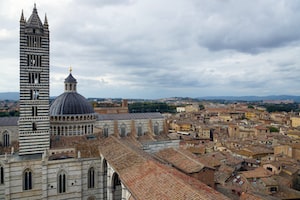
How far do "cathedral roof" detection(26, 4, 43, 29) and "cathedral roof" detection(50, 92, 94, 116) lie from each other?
913 centimetres

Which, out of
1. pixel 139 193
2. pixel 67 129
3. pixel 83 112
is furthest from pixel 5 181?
pixel 139 193

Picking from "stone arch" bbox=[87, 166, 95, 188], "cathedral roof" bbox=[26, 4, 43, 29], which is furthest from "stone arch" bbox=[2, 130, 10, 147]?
"cathedral roof" bbox=[26, 4, 43, 29]

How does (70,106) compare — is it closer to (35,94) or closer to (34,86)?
(35,94)

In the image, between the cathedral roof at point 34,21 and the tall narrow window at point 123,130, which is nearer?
the cathedral roof at point 34,21

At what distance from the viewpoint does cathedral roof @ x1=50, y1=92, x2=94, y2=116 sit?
31.2 meters

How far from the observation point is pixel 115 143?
2480 centimetres

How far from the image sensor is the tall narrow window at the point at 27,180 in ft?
80.2

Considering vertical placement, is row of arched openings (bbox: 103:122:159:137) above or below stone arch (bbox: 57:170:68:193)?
above

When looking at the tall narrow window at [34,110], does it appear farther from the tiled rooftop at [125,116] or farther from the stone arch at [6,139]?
the tiled rooftop at [125,116]

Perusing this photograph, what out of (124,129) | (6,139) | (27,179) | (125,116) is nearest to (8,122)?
(6,139)

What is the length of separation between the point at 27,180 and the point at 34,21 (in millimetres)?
15977

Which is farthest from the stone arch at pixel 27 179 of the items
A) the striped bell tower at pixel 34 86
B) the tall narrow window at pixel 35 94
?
the tall narrow window at pixel 35 94

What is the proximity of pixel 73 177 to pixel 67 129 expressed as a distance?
23.7 feet

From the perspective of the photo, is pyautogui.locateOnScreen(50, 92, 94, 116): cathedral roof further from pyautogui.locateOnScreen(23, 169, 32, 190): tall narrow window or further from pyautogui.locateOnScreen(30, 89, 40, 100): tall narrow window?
pyautogui.locateOnScreen(23, 169, 32, 190): tall narrow window
